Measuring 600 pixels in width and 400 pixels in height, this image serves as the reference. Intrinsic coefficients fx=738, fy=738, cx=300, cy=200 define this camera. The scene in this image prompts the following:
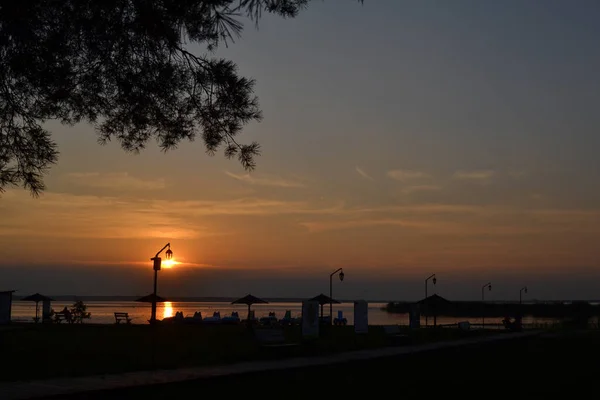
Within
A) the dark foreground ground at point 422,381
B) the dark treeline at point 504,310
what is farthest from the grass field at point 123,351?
the dark treeline at point 504,310

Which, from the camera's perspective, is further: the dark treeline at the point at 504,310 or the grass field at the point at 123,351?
the dark treeline at the point at 504,310

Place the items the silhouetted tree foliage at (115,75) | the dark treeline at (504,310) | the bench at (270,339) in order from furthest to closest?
the dark treeline at (504,310) → the bench at (270,339) → the silhouetted tree foliage at (115,75)

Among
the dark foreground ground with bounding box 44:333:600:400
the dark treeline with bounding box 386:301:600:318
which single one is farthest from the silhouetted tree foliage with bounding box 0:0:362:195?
the dark treeline with bounding box 386:301:600:318

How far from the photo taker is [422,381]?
51.5 feet

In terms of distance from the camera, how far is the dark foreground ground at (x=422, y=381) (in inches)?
526

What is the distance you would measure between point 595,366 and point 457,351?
19.8 feet

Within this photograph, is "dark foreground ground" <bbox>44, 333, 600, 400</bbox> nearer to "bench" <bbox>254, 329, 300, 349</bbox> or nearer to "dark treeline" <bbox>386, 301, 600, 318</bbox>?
"bench" <bbox>254, 329, 300, 349</bbox>

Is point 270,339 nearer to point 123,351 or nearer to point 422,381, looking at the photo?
point 123,351

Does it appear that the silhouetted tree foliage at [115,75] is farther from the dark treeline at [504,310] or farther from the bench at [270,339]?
the dark treeline at [504,310]

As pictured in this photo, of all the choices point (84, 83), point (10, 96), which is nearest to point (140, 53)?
point (84, 83)

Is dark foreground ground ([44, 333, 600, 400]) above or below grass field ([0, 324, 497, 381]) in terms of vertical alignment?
below

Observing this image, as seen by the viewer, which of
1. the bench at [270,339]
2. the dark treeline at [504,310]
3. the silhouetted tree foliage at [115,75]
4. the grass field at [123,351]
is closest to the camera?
the silhouetted tree foliage at [115,75]

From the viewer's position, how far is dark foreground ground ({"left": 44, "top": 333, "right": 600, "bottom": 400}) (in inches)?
526

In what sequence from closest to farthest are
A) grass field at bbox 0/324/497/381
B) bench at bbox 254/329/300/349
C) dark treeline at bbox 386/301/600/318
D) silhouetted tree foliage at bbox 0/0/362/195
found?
silhouetted tree foliage at bbox 0/0/362/195
grass field at bbox 0/324/497/381
bench at bbox 254/329/300/349
dark treeline at bbox 386/301/600/318
